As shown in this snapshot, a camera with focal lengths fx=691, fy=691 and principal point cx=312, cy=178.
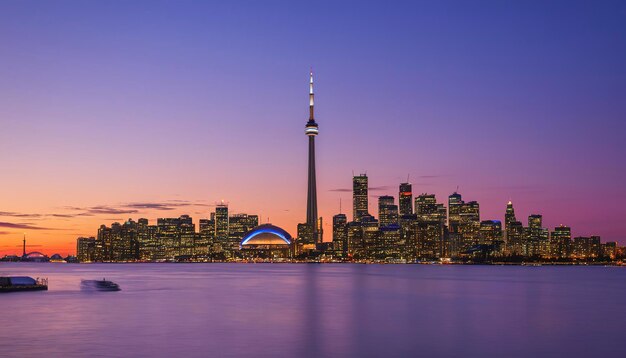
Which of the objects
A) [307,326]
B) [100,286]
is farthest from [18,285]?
[307,326]

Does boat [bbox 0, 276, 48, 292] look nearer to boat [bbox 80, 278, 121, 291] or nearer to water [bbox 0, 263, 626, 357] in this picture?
boat [bbox 80, 278, 121, 291]

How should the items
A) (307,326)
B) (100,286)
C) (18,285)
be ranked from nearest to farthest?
(307,326), (18,285), (100,286)

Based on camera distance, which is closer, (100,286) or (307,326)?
(307,326)

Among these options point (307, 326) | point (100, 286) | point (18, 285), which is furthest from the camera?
point (100, 286)

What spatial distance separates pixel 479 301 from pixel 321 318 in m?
29.7

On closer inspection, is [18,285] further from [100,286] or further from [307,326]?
[307,326]

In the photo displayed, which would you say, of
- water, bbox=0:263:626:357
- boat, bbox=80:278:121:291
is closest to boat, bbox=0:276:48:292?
boat, bbox=80:278:121:291

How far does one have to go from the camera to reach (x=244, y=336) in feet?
165

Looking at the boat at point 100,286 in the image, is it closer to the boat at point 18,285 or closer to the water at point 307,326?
the boat at point 18,285

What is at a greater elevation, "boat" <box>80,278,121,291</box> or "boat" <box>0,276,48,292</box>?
"boat" <box>0,276,48,292</box>

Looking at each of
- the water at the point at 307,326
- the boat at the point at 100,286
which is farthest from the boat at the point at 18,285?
the water at the point at 307,326

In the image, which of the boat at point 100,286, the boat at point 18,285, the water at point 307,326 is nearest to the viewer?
the water at point 307,326

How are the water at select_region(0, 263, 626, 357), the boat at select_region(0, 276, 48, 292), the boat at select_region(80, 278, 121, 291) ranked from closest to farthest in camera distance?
the water at select_region(0, 263, 626, 357) < the boat at select_region(0, 276, 48, 292) < the boat at select_region(80, 278, 121, 291)

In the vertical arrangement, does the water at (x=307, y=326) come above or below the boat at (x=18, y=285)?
below
